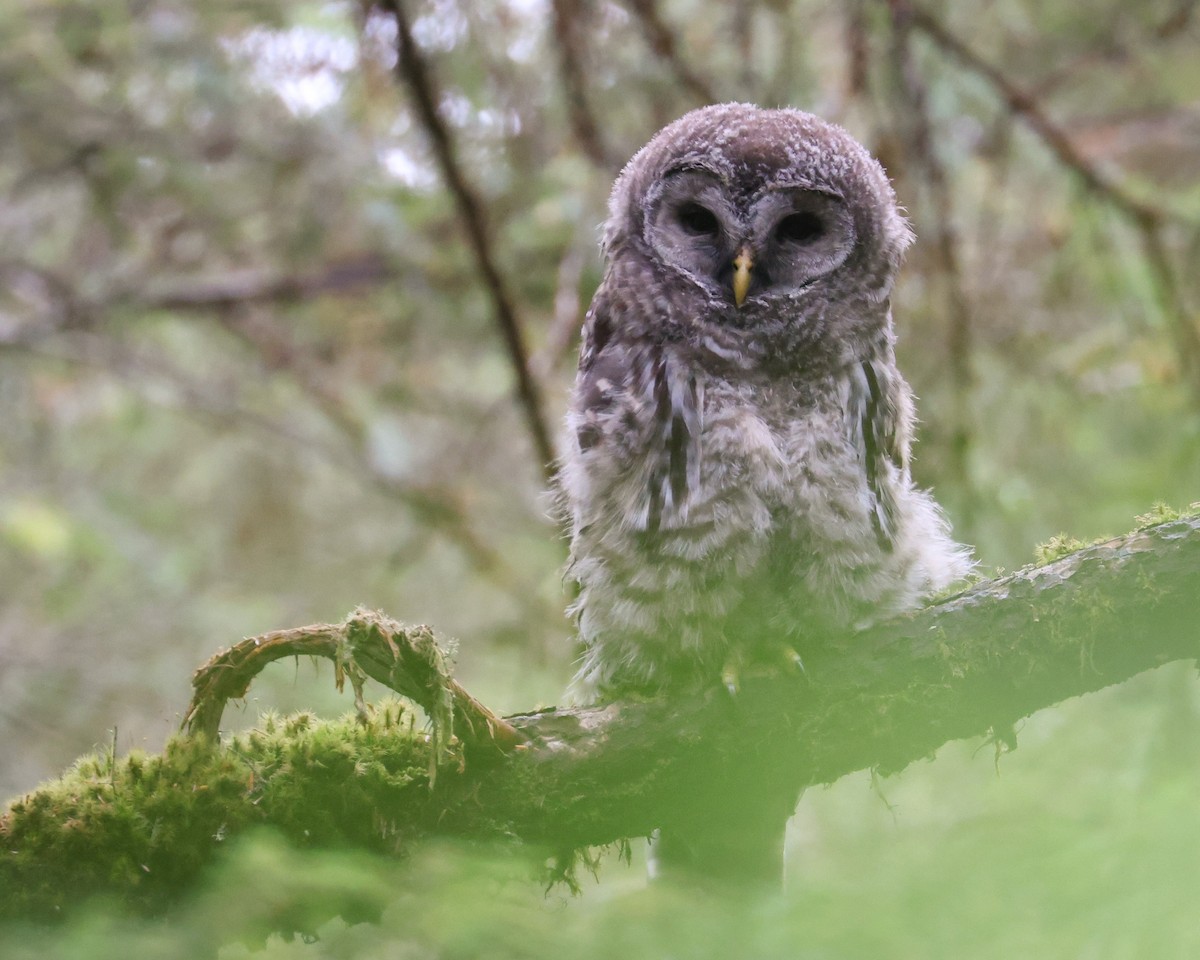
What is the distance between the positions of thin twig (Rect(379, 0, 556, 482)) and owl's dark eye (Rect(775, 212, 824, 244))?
0.99 metres

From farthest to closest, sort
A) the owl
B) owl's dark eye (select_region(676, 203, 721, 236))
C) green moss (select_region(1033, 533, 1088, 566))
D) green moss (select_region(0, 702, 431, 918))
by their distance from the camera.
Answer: owl's dark eye (select_region(676, 203, 721, 236)) < the owl < green moss (select_region(1033, 533, 1088, 566)) < green moss (select_region(0, 702, 431, 918))

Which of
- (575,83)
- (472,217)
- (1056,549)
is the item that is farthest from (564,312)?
(1056,549)

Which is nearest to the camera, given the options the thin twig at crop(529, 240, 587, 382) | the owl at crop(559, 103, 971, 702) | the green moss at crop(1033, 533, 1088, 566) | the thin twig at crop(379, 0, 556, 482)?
the green moss at crop(1033, 533, 1088, 566)

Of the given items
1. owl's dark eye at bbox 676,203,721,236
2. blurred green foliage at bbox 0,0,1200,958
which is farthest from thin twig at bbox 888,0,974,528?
owl's dark eye at bbox 676,203,721,236

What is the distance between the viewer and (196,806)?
6.21 feet

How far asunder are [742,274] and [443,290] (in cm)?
243

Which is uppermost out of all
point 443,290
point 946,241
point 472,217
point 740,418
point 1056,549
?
point 443,290

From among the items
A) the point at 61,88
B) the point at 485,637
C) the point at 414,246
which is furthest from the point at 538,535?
the point at 61,88

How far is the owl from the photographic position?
2527 mm

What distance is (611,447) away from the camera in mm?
2682

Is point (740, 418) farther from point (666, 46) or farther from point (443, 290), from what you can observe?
point (443, 290)

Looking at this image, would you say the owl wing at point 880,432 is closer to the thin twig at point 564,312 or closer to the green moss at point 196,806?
the green moss at point 196,806

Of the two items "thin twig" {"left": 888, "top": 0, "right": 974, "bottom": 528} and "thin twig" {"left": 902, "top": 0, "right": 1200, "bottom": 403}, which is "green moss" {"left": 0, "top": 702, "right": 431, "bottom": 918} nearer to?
"thin twig" {"left": 888, "top": 0, "right": 974, "bottom": 528}

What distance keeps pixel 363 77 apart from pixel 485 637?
2269 mm
